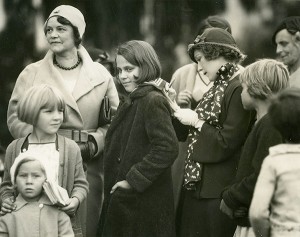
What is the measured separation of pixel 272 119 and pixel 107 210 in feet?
5.33

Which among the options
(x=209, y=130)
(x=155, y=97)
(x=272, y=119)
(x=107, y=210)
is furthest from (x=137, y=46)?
(x=272, y=119)

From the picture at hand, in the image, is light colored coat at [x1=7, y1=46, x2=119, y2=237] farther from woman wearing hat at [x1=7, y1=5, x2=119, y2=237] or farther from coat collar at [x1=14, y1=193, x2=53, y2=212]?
coat collar at [x1=14, y1=193, x2=53, y2=212]

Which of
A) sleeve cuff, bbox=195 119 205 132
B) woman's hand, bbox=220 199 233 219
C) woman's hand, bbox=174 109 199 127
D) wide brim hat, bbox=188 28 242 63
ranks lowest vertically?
woman's hand, bbox=220 199 233 219

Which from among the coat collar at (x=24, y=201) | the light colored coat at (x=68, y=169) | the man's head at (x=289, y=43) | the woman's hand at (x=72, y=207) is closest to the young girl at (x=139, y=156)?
the light colored coat at (x=68, y=169)

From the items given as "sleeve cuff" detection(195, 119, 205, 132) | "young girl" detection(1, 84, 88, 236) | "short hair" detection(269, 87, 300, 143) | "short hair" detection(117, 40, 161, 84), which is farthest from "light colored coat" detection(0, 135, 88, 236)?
"short hair" detection(269, 87, 300, 143)

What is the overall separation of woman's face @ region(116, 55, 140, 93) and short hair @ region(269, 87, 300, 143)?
4.60 ft

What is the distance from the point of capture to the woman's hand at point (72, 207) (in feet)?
17.3

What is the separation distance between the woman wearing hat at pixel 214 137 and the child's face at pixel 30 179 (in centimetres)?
107

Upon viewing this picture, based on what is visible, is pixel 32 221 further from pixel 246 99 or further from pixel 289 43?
pixel 289 43

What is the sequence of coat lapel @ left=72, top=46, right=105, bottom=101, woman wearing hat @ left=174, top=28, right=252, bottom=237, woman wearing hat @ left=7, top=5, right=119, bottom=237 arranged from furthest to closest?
1. coat lapel @ left=72, top=46, right=105, bottom=101
2. woman wearing hat @ left=7, top=5, right=119, bottom=237
3. woman wearing hat @ left=174, top=28, right=252, bottom=237

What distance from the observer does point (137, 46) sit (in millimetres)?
5797

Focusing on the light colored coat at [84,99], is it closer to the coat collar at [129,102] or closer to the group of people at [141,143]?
the group of people at [141,143]

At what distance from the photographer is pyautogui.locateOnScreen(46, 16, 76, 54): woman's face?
6266 mm

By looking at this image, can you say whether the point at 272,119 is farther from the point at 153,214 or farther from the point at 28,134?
the point at 28,134
